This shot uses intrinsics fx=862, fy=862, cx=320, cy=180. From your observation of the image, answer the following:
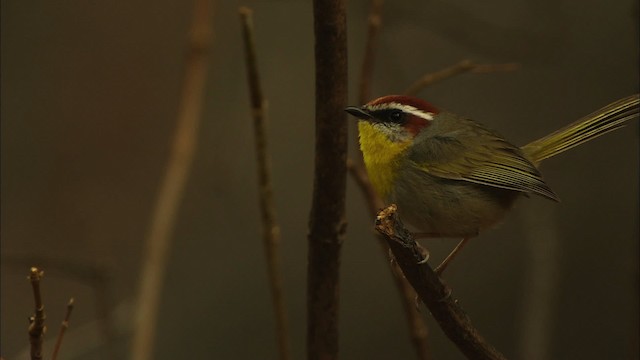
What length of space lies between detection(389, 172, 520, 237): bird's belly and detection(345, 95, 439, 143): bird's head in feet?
0.61

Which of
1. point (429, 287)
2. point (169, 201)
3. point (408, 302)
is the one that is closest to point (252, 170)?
point (169, 201)

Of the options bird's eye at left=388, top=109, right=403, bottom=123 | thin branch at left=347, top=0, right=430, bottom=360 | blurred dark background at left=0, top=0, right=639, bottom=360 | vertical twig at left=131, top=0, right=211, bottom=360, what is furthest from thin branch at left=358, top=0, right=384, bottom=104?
blurred dark background at left=0, top=0, right=639, bottom=360

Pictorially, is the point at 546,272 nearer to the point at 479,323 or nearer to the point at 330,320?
the point at 330,320

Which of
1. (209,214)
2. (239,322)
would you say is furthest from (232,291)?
(209,214)

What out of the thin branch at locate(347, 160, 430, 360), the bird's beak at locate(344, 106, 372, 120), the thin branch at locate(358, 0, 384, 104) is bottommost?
the thin branch at locate(347, 160, 430, 360)

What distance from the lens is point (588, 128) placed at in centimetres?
356

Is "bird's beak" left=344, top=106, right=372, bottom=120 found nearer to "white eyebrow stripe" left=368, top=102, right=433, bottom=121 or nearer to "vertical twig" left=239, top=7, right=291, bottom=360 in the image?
"white eyebrow stripe" left=368, top=102, right=433, bottom=121

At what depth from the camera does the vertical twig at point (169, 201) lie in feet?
9.69

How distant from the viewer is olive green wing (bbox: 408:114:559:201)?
339 centimetres

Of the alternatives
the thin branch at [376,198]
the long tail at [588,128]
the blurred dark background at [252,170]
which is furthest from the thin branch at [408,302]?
the blurred dark background at [252,170]

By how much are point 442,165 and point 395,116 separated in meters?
0.27

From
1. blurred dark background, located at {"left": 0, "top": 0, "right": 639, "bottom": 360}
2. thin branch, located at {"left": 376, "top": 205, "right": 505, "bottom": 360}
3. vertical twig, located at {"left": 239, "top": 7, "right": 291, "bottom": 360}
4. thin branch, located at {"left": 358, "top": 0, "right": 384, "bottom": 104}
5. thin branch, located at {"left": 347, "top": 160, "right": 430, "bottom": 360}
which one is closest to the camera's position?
thin branch, located at {"left": 376, "top": 205, "right": 505, "bottom": 360}

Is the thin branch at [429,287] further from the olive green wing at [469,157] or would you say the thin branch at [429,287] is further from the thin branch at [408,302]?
the olive green wing at [469,157]

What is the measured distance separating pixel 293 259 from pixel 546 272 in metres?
2.49
